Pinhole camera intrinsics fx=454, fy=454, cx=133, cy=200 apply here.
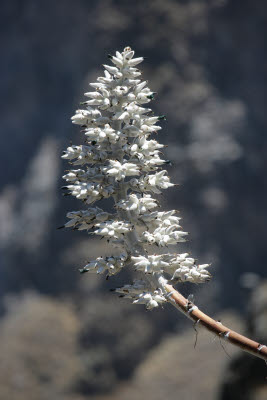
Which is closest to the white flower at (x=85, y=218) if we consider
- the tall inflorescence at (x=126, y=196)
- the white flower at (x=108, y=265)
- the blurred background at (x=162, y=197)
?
the tall inflorescence at (x=126, y=196)

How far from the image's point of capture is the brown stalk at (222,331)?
125 centimetres

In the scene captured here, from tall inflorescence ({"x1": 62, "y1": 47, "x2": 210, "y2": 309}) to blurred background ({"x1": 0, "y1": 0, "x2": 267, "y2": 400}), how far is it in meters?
7.22

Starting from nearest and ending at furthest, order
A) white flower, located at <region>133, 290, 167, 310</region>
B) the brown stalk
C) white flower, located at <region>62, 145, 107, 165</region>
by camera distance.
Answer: the brown stalk, white flower, located at <region>133, 290, 167, 310</region>, white flower, located at <region>62, 145, 107, 165</region>

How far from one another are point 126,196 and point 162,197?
8.65 metres

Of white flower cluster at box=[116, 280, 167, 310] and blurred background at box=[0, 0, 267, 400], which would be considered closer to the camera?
white flower cluster at box=[116, 280, 167, 310]

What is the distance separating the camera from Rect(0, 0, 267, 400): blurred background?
29.8ft

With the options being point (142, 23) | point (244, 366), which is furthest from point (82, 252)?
point (142, 23)

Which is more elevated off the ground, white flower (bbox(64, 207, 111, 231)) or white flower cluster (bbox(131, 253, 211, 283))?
white flower (bbox(64, 207, 111, 231))

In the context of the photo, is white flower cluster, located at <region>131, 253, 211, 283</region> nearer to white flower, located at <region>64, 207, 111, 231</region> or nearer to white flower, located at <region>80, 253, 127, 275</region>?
white flower, located at <region>80, 253, 127, 275</region>

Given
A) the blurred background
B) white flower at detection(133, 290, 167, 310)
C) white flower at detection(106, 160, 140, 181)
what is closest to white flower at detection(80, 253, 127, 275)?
white flower at detection(133, 290, 167, 310)

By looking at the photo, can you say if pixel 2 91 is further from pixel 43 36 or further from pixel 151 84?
pixel 151 84

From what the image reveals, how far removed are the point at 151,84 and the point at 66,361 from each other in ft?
20.8

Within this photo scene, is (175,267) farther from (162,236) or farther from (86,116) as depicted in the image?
(86,116)

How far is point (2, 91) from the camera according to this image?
11359 mm
